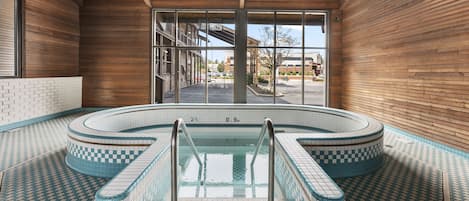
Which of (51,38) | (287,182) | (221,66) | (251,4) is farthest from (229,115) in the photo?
(51,38)

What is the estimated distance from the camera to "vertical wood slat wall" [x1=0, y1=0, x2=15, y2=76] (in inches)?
227

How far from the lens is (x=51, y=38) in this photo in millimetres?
7113

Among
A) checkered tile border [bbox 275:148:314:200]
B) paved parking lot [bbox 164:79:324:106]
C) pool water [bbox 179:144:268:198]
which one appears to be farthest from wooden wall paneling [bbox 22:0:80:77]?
checkered tile border [bbox 275:148:314:200]

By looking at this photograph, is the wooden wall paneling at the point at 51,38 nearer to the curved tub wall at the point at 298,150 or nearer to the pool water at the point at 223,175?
the curved tub wall at the point at 298,150

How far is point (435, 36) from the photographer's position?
486cm

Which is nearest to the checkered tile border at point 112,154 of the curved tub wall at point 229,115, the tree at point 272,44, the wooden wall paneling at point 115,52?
the curved tub wall at point 229,115

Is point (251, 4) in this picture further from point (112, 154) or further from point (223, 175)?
point (112, 154)

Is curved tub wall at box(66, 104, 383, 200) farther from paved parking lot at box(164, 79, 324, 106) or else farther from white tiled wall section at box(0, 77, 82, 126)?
paved parking lot at box(164, 79, 324, 106)

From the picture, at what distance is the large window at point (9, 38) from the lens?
18.9 feet

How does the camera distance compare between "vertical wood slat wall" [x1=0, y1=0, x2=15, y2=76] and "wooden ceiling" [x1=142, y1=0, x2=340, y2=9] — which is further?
"wooden ceiling" [x1=142, y1=0, x2=340, y2=9]

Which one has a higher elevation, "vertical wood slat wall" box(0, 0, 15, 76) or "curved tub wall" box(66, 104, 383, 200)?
"vertical wood slat wall" box(0, 0, 15, 76)

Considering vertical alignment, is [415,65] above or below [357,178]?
above

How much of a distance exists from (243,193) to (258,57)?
619cm

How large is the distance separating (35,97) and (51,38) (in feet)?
5.21
